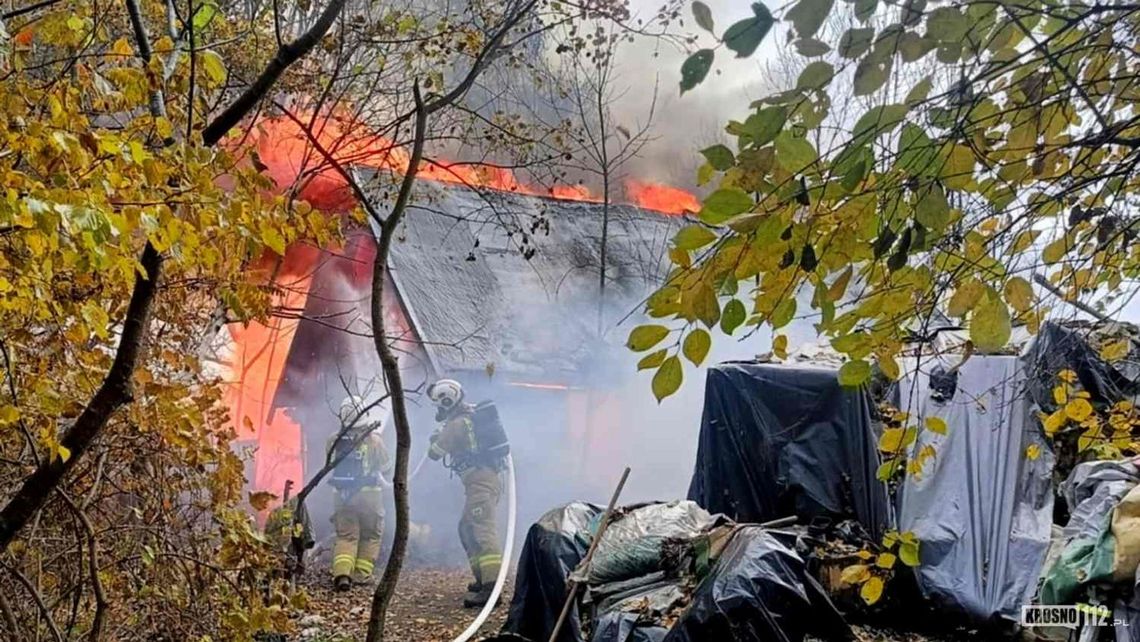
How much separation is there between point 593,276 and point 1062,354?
7.92m

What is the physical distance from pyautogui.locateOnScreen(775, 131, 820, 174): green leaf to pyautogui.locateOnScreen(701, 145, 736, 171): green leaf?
2.6 inches

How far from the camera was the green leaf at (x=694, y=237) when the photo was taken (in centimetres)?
94

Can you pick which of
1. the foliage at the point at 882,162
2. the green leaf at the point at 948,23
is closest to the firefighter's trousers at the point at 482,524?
the foliage at the point at 882,162

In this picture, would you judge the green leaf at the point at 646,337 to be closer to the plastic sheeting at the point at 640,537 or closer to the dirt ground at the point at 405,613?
the plastic sheeting at the point at 640,537

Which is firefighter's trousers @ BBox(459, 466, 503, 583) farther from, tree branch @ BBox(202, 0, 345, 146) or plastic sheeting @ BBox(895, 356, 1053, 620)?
tree branch @ BBox(202, 0, 345, 146)

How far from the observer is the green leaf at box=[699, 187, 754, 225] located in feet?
3.00

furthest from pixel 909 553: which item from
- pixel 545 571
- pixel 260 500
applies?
pixel 545 571

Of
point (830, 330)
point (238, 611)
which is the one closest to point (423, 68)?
point (238, 611)

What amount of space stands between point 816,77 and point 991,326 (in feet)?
1.64

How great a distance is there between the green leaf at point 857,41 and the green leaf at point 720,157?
198mm

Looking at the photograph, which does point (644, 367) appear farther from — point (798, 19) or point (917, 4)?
point (917, 4)

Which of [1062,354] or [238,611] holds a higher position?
[1062,354]

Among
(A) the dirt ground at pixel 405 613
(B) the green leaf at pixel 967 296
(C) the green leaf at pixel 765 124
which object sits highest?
(C) the green leaf at pixel 765 124

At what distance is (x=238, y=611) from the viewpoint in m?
2.80
